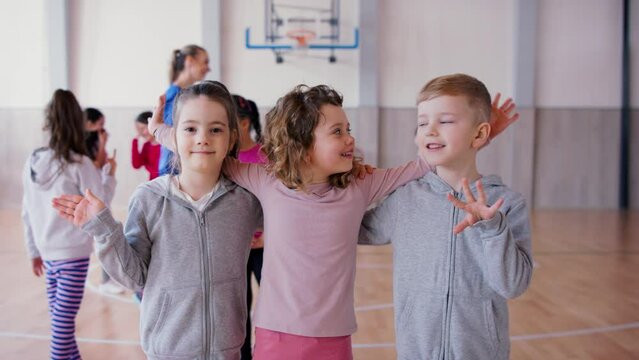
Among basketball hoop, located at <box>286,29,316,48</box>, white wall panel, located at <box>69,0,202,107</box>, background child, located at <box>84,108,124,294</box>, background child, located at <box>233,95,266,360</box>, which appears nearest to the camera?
background child, located at <box>233,95,266,360</box>

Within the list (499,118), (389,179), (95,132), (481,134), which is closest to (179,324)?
(389,179)

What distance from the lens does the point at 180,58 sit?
126 inches

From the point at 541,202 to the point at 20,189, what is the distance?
335 inches

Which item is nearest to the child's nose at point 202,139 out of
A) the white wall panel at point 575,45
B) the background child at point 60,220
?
the background child at point 60,220

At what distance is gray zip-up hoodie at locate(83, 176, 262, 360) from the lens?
162 cm

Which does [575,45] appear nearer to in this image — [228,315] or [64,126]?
[64,126]

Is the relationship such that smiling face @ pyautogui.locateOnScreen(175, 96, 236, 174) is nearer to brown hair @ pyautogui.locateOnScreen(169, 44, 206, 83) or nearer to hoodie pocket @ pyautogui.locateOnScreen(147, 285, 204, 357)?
hoodie pocket @ pyautogui.locateOnScreen(147, 285, 204, 357)

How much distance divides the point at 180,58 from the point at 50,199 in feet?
3.37

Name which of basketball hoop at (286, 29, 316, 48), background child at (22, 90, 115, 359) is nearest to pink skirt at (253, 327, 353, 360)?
background child at (22, 90, 115, 359)

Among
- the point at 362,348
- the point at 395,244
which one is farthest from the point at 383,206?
the point at 362,348

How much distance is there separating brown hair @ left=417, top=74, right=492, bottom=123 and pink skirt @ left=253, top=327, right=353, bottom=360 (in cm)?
76

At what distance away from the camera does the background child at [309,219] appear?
1.60 meters

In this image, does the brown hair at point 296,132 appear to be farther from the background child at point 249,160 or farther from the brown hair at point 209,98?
the background child at point 249,160

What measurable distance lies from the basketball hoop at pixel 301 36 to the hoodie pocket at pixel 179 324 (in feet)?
23.7
